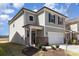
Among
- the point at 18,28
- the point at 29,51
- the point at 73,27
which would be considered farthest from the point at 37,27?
the point at 73,27

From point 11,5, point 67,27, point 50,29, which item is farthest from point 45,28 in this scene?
point 11,5

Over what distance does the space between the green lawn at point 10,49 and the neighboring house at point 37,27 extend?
257 millimetres

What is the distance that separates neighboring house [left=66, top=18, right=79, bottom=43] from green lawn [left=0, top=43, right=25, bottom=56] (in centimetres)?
255

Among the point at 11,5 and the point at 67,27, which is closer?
the point at 11,5

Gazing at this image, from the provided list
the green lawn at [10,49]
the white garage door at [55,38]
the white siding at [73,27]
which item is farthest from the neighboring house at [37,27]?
the white siding at [73,27]

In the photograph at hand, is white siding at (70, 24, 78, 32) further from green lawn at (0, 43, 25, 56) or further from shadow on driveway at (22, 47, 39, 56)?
green lawn at (0, 43, 25, 56)

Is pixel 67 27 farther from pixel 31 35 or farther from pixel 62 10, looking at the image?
pixel 31 35

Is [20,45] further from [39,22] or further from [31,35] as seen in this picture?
[39,22]

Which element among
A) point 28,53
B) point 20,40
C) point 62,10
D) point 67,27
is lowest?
point 28,53

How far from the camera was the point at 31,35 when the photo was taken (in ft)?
33.4

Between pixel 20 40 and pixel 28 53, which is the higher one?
pixel 20 40

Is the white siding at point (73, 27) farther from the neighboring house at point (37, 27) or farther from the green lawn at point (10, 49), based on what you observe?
the green lawn at point (10, 49)

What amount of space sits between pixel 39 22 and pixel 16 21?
1170mm

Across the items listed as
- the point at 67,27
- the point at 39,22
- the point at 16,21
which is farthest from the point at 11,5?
the point at 67,27
